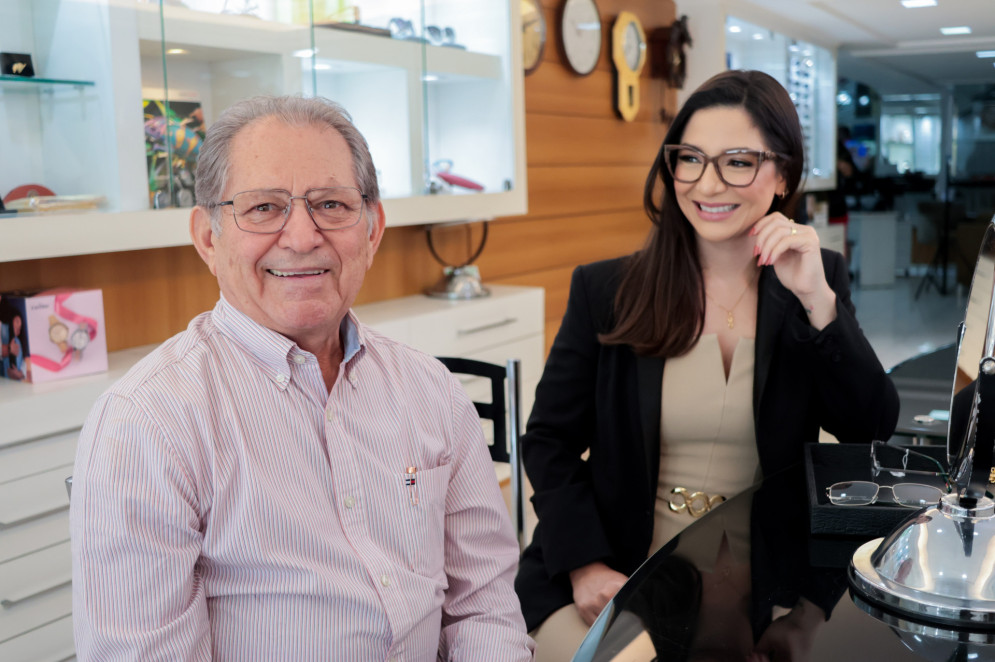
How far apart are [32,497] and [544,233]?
320cm

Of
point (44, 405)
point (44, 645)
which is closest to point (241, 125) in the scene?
point (44, 405)

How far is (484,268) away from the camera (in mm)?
4422

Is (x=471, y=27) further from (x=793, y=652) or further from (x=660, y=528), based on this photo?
(x=793, y=652)

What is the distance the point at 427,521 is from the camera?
4.18 feet

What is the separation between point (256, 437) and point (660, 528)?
2.74ft

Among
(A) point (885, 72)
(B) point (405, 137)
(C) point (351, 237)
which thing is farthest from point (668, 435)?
(A) point (885, 72)

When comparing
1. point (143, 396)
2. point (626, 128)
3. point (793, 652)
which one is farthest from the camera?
point (626, 128)

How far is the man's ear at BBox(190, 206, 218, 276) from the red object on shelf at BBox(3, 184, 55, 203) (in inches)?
49.8

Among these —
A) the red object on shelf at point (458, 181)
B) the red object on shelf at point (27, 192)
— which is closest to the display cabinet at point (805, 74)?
the red object on shelf at point (458, 181)

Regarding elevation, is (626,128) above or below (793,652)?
above

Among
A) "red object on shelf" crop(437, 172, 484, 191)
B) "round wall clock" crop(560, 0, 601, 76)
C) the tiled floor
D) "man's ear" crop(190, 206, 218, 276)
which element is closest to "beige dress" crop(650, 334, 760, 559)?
"man's ear" crop(190, 206, 218, 276)

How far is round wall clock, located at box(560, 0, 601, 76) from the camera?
489 cm

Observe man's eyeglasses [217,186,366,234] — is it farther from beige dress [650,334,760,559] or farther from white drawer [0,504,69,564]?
white drawer [0,504,69,564]

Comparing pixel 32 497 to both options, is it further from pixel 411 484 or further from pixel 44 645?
pixel 411 484
